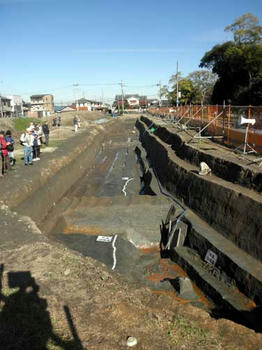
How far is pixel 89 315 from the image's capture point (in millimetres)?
5133

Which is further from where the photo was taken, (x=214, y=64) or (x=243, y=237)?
(x=214, y=64)

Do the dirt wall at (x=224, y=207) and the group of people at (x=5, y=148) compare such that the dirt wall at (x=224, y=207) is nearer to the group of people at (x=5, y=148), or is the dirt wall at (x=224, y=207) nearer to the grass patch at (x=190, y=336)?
the grass patch at (x=190, y=336)

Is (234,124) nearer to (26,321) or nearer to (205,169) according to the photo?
(205,169)

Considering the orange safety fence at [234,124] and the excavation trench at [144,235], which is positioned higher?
the orange safety fence at [234,124]

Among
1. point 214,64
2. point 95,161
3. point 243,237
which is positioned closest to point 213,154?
point 243,237

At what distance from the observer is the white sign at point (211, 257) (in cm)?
812

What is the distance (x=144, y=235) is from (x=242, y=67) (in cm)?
3260

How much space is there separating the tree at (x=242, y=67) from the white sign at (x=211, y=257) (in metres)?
31.6

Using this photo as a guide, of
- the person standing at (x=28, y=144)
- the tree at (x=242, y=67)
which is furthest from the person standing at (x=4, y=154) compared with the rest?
the tree at (x=242, y=67)

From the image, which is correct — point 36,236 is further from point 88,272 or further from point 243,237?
point 243,237

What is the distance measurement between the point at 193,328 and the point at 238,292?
2610mm

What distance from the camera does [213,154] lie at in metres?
12.1

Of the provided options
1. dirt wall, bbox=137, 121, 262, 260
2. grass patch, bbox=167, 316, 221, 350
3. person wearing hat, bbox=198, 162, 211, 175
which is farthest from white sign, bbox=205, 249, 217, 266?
person wearing hat, bbox=198, 162, 211, 175

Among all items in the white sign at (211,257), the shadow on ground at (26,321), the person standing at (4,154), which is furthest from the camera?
the person standing at (4,154)
